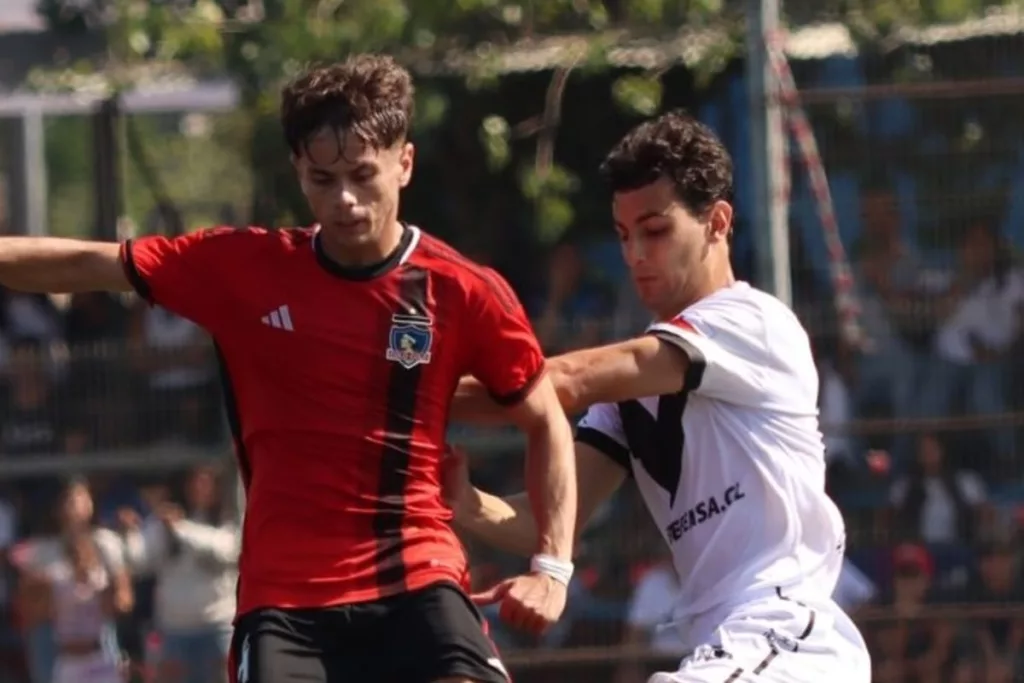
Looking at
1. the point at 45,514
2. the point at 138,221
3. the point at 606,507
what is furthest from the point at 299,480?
the point at 138,221

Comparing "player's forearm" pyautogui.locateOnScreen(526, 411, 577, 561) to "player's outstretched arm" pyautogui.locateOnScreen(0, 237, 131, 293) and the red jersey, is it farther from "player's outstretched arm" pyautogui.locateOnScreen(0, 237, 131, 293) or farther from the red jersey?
"player's outstretched arm" pyautogui.locateOnScreen(0, 237, 131, 293)

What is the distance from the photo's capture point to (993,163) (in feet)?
30.8

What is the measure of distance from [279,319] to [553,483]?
71 centimetres

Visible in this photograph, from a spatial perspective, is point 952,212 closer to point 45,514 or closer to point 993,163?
point 993,163

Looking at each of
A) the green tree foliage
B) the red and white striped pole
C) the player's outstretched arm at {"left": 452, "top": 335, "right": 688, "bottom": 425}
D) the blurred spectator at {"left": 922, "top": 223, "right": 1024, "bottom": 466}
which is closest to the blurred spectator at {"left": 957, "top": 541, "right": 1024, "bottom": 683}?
the blurred spectator at {"left": 922, "top": 223, "right": 1024, "bottom": 466}

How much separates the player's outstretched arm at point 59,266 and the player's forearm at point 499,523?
3.22 feet

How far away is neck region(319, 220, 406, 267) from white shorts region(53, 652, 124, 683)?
497 cm

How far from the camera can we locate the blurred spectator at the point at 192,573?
9.89 metres

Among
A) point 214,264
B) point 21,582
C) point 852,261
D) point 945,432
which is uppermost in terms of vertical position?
point 214,264

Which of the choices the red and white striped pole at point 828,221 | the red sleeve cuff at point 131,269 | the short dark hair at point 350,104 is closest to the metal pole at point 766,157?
the red and white striped pole at point 828,221

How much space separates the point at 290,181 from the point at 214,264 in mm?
5437

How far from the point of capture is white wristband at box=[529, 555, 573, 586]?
548 centimetres

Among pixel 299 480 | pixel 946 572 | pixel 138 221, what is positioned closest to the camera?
pixel 299 480

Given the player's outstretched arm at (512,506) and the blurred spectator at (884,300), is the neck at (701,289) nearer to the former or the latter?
the player's outstretched arm at (512,506)
